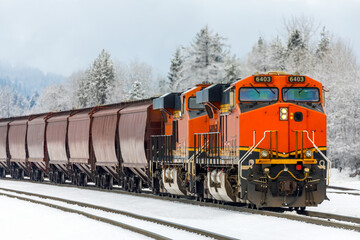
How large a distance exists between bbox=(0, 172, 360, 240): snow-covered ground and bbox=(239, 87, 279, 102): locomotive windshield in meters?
3.36

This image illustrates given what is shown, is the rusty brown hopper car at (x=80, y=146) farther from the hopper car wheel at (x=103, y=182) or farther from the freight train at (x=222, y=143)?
the hopper car wheel at (x=103, y=182)

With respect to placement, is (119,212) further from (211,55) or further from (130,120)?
(211,55)

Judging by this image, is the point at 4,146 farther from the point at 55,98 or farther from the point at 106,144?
the point at 55,98

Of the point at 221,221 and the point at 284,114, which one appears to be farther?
the point at 284,114

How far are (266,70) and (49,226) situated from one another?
74.0 metres

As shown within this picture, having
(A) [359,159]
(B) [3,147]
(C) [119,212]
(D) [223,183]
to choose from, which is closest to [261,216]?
(D) [223,183]

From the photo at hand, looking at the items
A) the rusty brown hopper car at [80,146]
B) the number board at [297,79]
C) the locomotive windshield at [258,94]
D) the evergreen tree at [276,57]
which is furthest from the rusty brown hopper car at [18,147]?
the evergreen tree at [276,57]

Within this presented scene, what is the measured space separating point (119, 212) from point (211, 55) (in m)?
65.5

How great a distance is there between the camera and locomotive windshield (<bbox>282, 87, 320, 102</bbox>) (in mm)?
19250

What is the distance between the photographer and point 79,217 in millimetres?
19281

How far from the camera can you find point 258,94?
19.2 metres

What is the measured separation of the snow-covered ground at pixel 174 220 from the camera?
47.1ft

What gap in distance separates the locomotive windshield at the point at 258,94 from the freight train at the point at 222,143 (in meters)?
0.03

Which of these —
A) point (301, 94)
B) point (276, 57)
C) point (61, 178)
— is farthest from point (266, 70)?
point (301, 94)
